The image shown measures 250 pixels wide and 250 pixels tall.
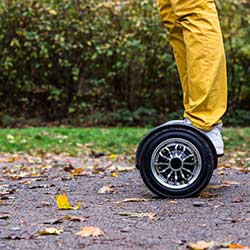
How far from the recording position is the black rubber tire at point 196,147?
4.08 m

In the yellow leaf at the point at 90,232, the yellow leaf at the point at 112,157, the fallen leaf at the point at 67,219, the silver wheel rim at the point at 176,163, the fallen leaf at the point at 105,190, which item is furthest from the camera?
the yellow leaf at the point at 112,157

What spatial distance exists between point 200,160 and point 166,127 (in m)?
0.27

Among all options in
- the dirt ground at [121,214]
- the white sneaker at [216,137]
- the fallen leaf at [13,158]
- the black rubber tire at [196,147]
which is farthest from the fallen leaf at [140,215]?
the fallen leaf at [13,158]

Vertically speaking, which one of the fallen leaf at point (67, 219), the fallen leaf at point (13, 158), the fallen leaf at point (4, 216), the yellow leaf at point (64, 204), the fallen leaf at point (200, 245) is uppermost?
the fallen leaf at point (200, 245)

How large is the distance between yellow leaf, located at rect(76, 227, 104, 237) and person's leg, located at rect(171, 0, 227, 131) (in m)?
1.14

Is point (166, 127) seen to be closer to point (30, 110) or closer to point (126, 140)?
point (126, 140)

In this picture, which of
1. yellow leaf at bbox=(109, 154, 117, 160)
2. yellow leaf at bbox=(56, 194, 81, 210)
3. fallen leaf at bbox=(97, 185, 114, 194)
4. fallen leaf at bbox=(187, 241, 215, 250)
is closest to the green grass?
yellow leaf at bbox=(109, 154, 117, 160)

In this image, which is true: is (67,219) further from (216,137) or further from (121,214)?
(216,137)

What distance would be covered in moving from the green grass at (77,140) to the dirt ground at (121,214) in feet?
12.8

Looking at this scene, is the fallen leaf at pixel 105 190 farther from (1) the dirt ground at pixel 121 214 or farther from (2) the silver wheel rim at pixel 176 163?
(2) the silver wheel rim at pixel 176 163

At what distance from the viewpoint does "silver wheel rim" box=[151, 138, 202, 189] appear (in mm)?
4098

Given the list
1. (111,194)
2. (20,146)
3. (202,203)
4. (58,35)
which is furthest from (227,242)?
(58,35)

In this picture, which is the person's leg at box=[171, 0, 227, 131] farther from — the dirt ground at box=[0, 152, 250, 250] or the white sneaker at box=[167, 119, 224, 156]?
the dirt ground at box=[0, 152, 250, 250]

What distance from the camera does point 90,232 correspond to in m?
3.20
